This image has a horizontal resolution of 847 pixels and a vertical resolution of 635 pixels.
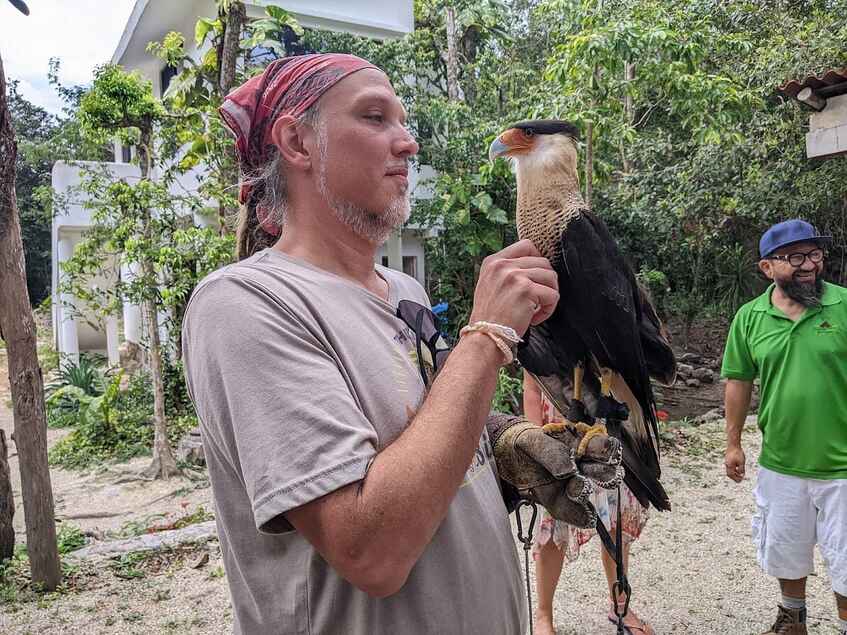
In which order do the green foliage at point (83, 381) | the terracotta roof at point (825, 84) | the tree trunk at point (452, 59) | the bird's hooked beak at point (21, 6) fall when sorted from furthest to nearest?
the tree trunk at point (452, 59) → the green foliage at point (83, 381) → the terracotta roof at point (825, 84) → the bird's hooked beak at point (21, 6)

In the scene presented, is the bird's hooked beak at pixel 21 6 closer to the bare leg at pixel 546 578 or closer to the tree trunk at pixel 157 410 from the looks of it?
the bare leg at pixel 546 578

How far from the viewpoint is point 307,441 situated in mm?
911

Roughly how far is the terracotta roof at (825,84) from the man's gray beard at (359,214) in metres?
4.63

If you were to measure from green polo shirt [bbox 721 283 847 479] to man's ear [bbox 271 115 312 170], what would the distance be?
113 inches

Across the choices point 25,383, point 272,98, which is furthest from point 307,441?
Answer: point 25,383

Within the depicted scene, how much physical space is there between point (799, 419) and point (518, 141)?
2.16 meters

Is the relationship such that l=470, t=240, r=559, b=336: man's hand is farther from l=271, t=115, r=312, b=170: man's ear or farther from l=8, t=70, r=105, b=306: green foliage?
l=8, t=70, r=105, b=306: green foliage

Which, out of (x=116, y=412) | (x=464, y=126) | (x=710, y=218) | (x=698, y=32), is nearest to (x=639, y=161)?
(x=710, y=218)

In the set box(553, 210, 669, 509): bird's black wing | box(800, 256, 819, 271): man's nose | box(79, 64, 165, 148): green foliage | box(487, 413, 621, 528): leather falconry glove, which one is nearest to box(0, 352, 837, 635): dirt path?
box(800, 256, 819, 271): man's nose

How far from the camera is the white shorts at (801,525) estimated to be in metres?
2.97

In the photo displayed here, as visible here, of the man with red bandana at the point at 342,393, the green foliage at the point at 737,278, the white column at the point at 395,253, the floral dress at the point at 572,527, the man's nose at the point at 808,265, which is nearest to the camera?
the man with red bandana at the point at 342,393

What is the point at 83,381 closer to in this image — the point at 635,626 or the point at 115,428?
the point at 115,428

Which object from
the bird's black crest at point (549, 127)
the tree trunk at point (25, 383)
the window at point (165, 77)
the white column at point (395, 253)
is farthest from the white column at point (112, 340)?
the bird's black crest at point (549, 127)

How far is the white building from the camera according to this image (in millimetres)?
9516
